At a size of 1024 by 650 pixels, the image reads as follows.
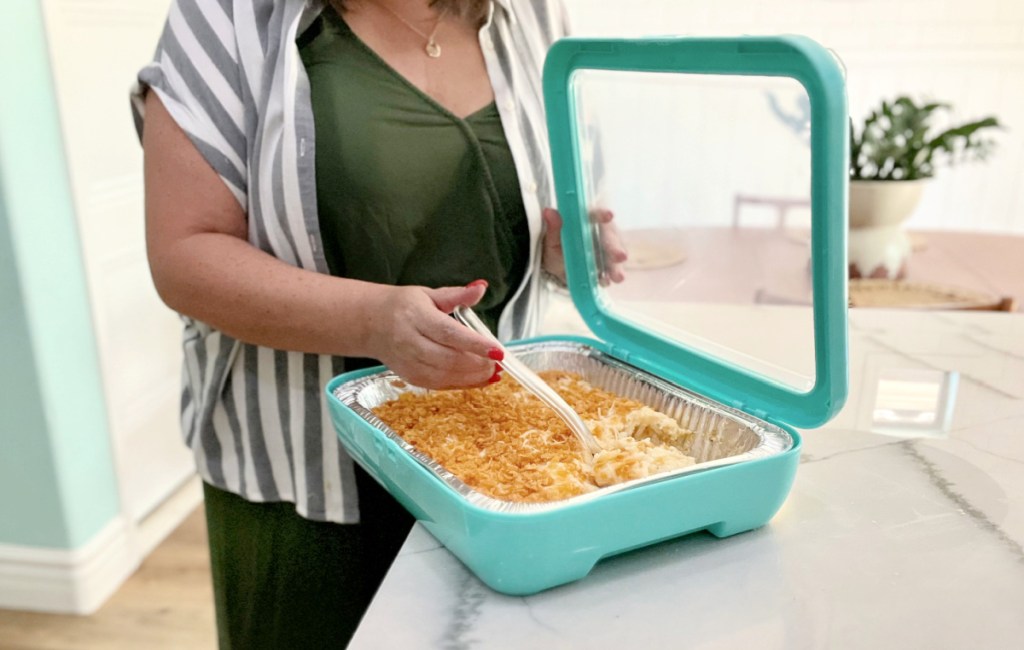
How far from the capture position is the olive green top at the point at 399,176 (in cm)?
90

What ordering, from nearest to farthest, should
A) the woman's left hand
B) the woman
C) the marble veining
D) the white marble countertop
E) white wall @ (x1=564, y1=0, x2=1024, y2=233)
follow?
1. the white marble countertop
2. the marble veining
3. the woman
4. the woman's left hand
5. white wall @ (x1=564, y1=0, x2=1024, y2=233)

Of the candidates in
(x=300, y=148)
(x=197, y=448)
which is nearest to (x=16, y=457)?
(x=197, y=448)

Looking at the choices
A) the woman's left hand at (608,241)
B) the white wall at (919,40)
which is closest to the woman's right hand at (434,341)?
the woman's left hand at (608,241)

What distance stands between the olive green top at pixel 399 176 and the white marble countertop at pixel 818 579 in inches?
14.0

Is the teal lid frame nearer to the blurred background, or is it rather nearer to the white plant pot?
the white plant pot

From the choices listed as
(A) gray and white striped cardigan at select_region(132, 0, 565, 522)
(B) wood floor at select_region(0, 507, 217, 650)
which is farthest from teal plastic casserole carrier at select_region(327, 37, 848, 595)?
(B) wood floor at select_region(0, 507, 217, 650)

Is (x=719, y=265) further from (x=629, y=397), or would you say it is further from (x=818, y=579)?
(x=818, y=579)

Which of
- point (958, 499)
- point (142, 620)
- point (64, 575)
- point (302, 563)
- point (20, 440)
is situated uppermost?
point (958, 499)

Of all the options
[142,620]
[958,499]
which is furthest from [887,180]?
[142,620]

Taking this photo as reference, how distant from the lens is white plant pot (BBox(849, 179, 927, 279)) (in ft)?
5.71

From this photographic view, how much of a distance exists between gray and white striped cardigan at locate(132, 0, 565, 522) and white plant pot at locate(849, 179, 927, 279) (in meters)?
0.92

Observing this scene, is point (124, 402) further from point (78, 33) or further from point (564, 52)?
point (564, 52)

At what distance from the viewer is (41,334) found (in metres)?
1.75

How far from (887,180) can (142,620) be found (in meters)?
1.86
